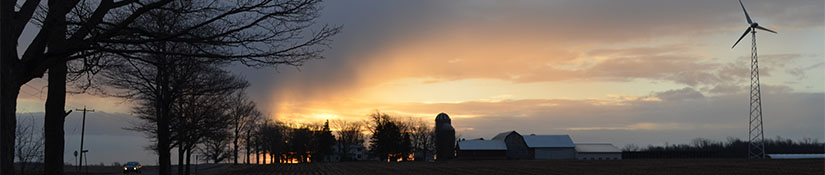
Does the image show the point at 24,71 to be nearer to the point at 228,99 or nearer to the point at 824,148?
the point at 228,99

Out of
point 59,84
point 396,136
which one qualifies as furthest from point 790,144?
point 59,84

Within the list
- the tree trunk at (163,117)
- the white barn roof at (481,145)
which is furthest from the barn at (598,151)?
the tree trunk at (163,117)

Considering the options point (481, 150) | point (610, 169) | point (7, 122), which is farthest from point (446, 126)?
point (7, 122)

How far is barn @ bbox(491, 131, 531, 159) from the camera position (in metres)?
139

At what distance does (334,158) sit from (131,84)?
157 metres

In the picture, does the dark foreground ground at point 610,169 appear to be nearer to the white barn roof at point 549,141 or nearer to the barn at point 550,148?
the barn at point 550,148

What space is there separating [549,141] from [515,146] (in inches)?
303

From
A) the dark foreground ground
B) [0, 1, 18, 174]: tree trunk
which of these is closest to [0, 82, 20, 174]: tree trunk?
[0, 1, 18, 174]: tree trunk

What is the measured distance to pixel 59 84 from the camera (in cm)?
1554

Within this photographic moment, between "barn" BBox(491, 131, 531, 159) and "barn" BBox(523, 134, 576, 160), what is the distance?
4.29 ft

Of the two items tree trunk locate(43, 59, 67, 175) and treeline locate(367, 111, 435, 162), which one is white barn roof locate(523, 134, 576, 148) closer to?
treeline locate(367, 111, 435, 162)

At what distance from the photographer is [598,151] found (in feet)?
445

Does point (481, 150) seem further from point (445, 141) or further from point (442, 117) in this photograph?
point (445, 141)

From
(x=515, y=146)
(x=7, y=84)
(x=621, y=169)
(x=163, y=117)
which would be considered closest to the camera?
(x=7, y=84)
